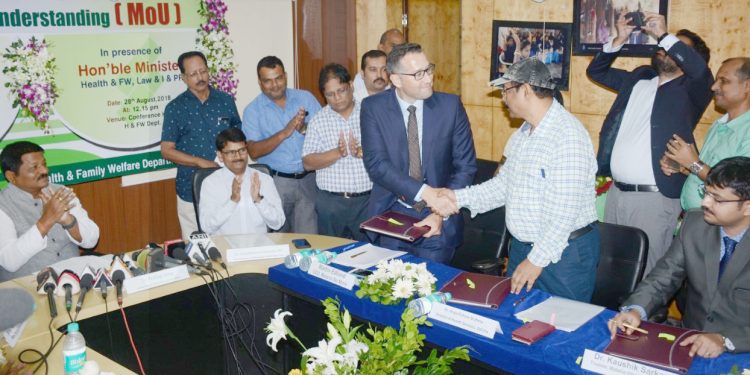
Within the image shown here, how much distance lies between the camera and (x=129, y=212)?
5.57 meters

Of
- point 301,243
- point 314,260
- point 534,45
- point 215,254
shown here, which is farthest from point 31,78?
point 534,45

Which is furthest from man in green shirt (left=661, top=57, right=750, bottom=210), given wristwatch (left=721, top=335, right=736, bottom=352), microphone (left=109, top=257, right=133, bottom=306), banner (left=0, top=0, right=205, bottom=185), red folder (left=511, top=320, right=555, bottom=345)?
banner (left=0, top=0, right=205, bottom=185)

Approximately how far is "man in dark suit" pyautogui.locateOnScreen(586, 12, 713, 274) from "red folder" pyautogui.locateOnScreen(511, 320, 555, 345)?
6.27ft

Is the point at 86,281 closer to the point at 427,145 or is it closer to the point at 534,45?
the point at 427,145

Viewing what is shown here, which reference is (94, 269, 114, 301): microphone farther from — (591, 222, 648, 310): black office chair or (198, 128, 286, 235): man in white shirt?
(591, 222, 648, 310): black office chair

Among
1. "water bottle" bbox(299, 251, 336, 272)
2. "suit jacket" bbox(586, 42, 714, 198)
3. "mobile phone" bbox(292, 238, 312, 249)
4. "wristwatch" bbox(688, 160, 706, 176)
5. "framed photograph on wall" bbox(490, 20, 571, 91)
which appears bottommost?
"mobile phone" bbox(292, 238, 312, 249)

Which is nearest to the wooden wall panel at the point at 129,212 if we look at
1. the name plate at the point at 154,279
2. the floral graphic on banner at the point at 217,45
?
the floral graphic on banner at the point at 217,45

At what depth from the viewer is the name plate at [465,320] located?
2.63 m

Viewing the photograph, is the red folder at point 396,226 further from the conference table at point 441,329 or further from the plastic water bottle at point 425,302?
the plastic water bottle at point 425,302

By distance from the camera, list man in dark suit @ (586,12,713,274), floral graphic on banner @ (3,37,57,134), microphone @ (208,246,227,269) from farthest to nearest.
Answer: floral graphic on banner @ (3,37,57,134) < man in dark suit @ (586,12,713,274) < microphone @ (208,246,227,269)

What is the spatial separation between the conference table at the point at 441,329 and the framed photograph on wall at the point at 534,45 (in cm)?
246

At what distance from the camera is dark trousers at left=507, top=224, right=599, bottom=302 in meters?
3.15

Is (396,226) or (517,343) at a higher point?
(396,226)

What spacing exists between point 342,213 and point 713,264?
2.43m
